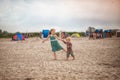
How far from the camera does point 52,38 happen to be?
38.1 ft

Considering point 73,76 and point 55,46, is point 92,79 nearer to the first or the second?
point 73,76

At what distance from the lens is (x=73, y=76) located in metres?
6.76

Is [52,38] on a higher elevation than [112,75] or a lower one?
higher

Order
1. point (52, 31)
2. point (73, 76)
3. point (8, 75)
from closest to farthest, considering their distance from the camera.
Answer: point (73, 76), point (8, 75), point (52, 31)

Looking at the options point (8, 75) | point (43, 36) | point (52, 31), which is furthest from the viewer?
point (43, 36)

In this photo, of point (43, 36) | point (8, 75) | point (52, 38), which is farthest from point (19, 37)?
point (8, 75)

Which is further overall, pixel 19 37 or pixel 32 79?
pixel 19 37

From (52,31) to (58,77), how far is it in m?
5.08

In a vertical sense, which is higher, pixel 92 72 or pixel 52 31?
pixel 52 31

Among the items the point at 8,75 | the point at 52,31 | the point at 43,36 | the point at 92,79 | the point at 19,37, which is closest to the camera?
the point at 92,79

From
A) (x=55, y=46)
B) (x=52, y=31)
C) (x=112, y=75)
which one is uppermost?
(x=52, y=31)

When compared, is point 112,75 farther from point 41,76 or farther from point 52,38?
point 52,38

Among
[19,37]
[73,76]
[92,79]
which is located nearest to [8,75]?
[73,76]

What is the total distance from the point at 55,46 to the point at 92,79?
5.40m
